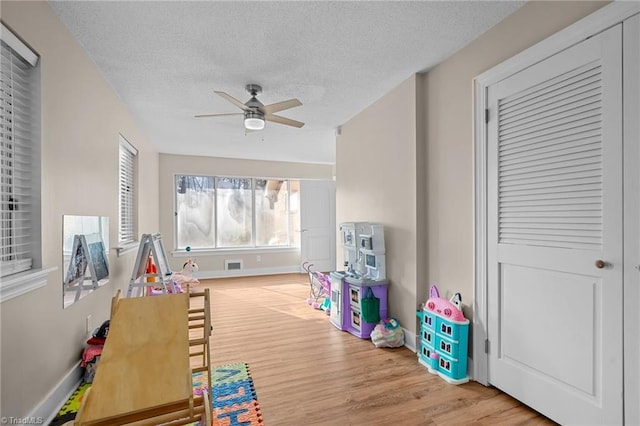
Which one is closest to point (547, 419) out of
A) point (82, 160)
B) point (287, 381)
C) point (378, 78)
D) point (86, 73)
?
point (287, 381)

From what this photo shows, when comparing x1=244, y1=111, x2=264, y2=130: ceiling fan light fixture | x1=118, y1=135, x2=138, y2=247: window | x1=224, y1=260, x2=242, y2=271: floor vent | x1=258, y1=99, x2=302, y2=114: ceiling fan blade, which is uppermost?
x1=258, y1=99, x2=302, y2=114: ceiling fan blade

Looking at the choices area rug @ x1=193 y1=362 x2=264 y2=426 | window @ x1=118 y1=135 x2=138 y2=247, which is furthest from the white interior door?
area rug @ x1=193 y1=362 x2=264 y2=426

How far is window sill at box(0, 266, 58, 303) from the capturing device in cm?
140

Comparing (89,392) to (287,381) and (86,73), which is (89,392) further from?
(86,73)

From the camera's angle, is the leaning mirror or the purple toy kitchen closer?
the leaning mirror

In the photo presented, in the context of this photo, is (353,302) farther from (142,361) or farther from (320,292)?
(142,361)

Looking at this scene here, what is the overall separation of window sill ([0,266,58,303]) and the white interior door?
15.5 feet

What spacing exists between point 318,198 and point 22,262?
5109 millimetres

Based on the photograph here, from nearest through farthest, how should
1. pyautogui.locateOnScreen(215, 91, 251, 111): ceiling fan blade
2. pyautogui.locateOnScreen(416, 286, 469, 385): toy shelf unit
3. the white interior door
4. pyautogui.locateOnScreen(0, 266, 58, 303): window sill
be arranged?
1. pyautogui.locateOnScreen(0, 266, 58, 303): window sill
2. pyautogui.locateOnScreen(416, 286, 469, 385): toy shelf unit
3. pyautogui.locateOnScreen(215, 91, 251, 111): ceiling fan blade
4. the white interior door

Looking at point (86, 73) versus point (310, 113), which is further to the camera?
point (310, 113)

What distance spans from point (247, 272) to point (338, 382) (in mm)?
4425

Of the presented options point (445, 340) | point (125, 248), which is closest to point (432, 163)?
point (445, 340)

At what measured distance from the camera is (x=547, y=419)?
6.06 feet

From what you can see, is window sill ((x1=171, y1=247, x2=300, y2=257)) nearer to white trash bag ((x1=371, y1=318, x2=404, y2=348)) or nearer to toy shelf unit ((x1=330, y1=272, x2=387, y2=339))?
toy shelf unit ((x1=330, y1=272, x2=387, y2=339))
